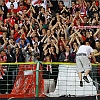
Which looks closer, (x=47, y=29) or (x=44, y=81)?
(x=44, y=81)

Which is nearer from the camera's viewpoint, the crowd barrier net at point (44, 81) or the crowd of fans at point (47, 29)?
the crowd barrier net at point (44, 81)

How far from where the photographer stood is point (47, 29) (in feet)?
55.5

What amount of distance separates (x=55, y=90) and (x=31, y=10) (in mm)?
5980

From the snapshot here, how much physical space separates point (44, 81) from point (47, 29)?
419 cm

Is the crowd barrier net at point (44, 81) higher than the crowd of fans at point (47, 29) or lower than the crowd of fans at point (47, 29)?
lower

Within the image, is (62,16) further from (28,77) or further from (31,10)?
(28,77)

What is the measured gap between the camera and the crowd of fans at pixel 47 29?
15227 millimetres

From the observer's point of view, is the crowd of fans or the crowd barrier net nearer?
the crowd barrier net

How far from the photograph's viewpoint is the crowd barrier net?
12992 millimetres

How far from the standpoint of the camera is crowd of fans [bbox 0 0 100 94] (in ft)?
50.0

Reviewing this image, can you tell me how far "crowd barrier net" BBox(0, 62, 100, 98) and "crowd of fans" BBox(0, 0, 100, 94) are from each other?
4.43 feet

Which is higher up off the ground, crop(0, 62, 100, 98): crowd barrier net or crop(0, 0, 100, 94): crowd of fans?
crop(0, 0, 100, 94): crowd of fans

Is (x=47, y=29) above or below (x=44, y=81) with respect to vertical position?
above

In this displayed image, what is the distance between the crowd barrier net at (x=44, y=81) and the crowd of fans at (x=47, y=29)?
1349mm
